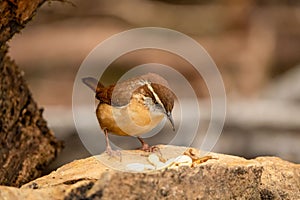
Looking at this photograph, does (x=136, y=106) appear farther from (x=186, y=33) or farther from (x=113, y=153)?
(x=186, y=33)

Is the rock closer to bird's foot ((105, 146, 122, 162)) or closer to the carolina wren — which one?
bird's foot ((105, 146, 122, 162))

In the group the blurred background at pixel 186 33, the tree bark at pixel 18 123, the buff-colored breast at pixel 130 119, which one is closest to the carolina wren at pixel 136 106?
the buff-colored breast at pixel 130 119

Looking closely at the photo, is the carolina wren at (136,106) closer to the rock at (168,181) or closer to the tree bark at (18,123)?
the rock at (168,181)

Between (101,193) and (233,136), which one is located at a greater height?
(233,136)

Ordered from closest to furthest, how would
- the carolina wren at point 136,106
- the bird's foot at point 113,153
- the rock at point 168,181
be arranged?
the rock at point 168,181, the bird's foot at point 113,153, the carolina wren at point 136,106

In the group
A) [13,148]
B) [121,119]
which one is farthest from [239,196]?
[13,148]

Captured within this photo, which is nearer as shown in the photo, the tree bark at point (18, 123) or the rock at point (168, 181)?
the rock at point (168, 181)

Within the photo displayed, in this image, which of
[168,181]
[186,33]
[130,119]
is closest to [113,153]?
[130,119]

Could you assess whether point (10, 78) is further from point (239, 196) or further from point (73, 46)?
point (73, 46)
